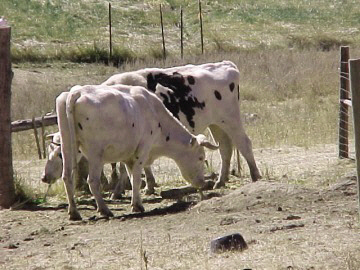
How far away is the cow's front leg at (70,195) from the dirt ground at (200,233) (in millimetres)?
151

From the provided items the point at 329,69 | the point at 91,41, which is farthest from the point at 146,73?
the point at 91,41

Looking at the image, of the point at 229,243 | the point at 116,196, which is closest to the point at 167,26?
the point at 116,196

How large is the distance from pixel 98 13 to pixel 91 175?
35867 millimetres

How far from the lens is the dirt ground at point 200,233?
344 inches

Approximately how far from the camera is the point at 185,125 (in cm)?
1523

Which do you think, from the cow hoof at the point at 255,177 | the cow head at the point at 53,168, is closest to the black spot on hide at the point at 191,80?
the cow hoof at the point at 255,177

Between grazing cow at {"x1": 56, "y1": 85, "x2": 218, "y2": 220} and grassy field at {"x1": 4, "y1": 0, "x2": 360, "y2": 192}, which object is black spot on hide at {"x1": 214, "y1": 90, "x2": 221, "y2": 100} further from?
grassy field at {"x1": 4, "y1": 0, "x2": 360, "y2": 192}

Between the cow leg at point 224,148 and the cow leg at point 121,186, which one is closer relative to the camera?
the cow leg at point 121,186

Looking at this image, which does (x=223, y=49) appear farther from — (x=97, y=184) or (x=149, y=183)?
(x=97, y=184)

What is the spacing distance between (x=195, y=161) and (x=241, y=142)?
2043 mm

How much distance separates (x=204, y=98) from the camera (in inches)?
606

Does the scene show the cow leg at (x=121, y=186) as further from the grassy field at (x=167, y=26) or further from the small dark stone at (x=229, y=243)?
the grassy field at (x=167, y=26)

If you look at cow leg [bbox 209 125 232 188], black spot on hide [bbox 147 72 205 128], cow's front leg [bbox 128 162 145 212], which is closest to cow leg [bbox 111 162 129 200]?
black spot on hide [bbox 147 72 205 128]

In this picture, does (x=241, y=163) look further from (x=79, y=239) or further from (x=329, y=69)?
(x=329, y=69)
